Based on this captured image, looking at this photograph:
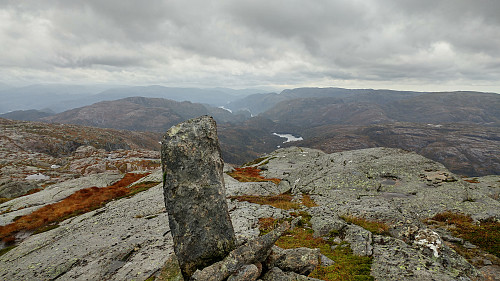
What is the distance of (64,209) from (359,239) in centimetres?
4313

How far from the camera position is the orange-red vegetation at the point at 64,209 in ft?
96.8

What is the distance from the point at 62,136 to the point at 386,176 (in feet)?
786

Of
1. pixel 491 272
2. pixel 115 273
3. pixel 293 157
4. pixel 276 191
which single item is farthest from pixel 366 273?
pixel 293 157

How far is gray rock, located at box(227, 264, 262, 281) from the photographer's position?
31.4 feet

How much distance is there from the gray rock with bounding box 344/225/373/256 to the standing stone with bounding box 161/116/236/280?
30.8 ft

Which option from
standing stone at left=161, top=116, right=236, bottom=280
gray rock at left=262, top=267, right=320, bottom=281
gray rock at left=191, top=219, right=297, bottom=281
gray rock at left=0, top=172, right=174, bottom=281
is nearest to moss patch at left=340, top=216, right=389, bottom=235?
gray rock at left=262, top=267, right=320, bottom=281

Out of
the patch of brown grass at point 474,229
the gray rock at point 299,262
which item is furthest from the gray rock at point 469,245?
the gray rock at point 299,262

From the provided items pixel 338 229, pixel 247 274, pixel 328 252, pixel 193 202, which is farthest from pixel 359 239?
pixel 193 202

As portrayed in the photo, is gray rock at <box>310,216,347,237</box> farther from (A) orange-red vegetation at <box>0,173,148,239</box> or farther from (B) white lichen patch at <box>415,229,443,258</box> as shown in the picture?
(A) orange-red vegetation at <box>0,173,148,239</box>

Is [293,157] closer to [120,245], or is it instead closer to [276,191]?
[276,191]

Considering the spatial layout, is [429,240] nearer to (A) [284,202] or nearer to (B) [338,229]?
(B) [338,229]

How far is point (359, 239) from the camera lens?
16.2 m

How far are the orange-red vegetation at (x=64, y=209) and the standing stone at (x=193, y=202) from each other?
101 ft

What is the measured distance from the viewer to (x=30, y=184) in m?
62.1
